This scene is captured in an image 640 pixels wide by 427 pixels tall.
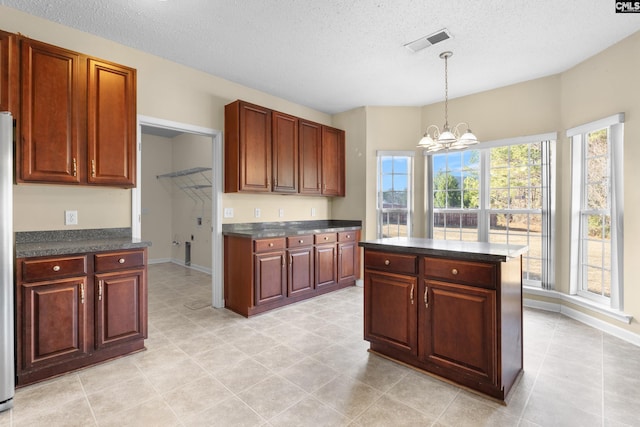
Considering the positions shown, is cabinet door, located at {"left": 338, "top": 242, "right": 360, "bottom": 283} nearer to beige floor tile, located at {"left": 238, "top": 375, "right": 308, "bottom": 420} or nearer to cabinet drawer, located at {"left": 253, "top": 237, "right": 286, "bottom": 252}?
cabinet drawer, located at {"left": 253, "top": 237, "right": 286, "bottom": 252}

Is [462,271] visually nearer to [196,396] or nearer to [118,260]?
[196,396]

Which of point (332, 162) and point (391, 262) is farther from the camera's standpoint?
point (332, 162)

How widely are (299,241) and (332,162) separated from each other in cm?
158

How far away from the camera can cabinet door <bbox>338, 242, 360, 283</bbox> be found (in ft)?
14.8

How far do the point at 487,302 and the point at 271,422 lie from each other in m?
1.46

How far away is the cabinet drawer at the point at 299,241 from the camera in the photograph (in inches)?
150

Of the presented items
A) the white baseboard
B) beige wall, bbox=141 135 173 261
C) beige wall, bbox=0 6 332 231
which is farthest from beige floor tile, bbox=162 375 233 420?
beige wall, bbox=141 135 173 261

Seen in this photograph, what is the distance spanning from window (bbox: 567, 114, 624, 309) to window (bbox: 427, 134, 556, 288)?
0.27 meters

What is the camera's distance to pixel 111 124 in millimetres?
2604

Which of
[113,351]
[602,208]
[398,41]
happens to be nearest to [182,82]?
[398,41]

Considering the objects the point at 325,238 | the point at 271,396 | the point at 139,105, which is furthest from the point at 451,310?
the point at 139,105

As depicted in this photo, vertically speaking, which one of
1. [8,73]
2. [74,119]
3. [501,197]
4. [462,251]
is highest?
[8,73]

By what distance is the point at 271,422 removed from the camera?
68.4 inches

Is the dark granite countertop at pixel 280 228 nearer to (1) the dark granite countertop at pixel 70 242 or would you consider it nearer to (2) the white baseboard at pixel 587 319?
(1) the dark granite countertop at pixel 70 242
